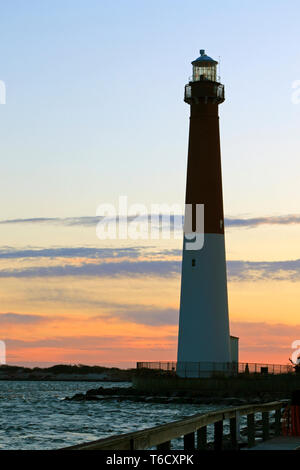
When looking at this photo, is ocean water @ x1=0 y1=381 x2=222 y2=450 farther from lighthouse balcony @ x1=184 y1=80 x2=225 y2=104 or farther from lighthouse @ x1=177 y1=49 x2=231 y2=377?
lighthouse balcony @ x1=184 y1=80 x2=225 y2=104

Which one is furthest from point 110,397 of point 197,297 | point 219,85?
point 219,85

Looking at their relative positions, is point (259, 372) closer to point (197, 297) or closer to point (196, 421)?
point (197, 297)

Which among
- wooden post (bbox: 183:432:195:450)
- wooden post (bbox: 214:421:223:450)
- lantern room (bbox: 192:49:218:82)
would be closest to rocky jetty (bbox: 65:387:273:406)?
→ lantern room (bbox: 192:49:218:82)

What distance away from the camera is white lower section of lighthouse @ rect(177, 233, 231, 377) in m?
51.8

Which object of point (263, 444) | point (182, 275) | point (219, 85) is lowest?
Result: point (263, 444)

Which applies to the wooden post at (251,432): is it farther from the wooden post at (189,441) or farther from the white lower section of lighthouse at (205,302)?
the white lower section of lighthouse at (205,302)

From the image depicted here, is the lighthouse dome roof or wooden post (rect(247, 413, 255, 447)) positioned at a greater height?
the lighthouse dome roof

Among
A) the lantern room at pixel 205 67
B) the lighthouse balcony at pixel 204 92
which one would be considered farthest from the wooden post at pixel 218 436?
the lantern room at pixel 205 67

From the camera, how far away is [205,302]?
5184cm

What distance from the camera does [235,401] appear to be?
51438mm

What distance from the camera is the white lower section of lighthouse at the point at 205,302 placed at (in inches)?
2041

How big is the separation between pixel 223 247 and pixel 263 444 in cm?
3500

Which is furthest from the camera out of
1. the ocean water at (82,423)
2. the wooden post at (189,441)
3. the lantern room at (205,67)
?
the lantern room at (205,67)

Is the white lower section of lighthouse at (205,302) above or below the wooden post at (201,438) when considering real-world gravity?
above
